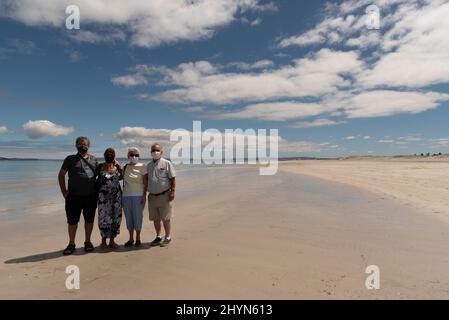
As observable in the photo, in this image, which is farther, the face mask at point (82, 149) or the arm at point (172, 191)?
the arm at point (172, 191)

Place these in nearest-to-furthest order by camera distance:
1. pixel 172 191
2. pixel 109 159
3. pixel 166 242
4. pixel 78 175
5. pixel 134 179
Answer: pixel 78 175 → pixel 109 159 → pixel 134 179 → pixel 172 191 → pixel 166 242

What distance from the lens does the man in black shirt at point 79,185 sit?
21.6ft

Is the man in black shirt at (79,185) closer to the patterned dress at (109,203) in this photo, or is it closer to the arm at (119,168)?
the patterned dress at (109,203)

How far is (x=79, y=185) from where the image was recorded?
6.61m

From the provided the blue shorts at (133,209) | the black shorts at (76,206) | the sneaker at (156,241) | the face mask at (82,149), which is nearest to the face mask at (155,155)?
the blue shorts at (133,209)

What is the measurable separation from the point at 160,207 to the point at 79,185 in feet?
5.65

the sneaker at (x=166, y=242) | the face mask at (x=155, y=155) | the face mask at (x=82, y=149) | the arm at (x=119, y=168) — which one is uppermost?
the face mask at (x=82, y=149)

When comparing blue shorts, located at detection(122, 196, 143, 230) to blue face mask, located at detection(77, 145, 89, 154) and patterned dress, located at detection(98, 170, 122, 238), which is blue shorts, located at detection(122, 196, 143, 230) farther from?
blue face mask, located at detection(77, 145, 89, 154)

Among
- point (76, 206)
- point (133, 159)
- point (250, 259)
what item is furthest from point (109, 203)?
point (250, 259)

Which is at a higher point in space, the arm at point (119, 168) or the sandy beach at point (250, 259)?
the arm at point (119, 168)

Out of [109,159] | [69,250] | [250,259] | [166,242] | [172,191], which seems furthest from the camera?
[166,242]

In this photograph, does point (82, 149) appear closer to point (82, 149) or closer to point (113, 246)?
point (82, 149)

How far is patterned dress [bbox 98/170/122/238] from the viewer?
6910 millimetres
